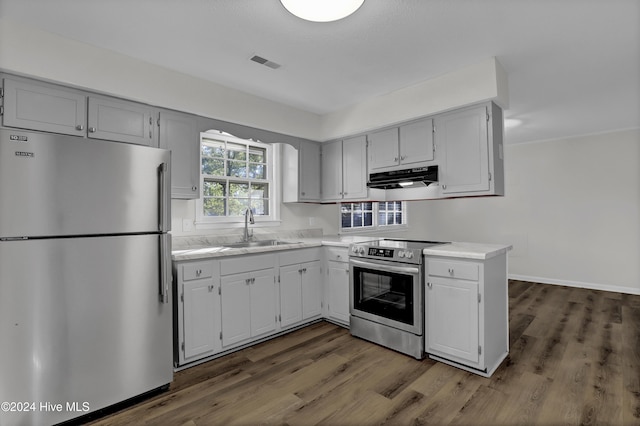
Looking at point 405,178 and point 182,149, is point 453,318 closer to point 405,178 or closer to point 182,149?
point 405,178

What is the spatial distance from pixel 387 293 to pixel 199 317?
1.67 metres

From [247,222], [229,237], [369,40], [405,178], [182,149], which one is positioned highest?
[369,40]

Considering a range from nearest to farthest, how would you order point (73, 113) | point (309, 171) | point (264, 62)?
point (73, 113), point (264, 62), point (309, 171)

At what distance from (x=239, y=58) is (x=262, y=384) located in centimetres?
260

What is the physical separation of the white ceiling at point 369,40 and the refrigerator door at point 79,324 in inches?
58.6

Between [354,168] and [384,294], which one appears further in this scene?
[354,168]

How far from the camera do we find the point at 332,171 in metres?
4.15

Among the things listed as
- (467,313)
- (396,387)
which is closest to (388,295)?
(467,313)

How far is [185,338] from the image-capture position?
2.52 metres

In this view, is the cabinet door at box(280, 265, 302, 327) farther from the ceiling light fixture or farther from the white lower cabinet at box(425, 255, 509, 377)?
the ceiling light fixture

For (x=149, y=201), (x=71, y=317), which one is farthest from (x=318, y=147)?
(x=71, y=317)

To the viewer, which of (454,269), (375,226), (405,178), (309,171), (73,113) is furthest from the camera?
(375,226)

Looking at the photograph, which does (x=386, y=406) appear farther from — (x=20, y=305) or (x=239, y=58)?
(x=239, y=58)

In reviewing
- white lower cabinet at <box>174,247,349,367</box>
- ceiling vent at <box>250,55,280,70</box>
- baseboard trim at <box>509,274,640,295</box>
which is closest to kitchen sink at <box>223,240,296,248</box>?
white lower cabinet at <box>174,247,349,367</box>
